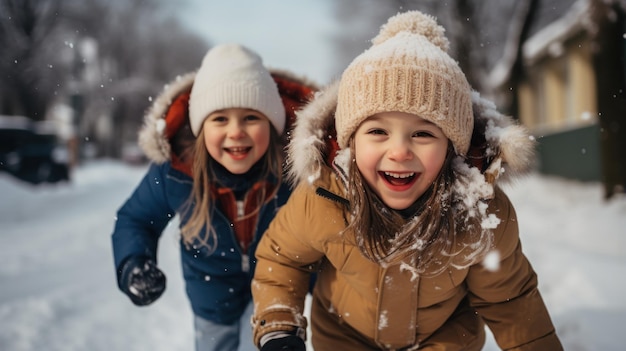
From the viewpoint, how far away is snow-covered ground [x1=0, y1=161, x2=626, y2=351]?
10.9ft

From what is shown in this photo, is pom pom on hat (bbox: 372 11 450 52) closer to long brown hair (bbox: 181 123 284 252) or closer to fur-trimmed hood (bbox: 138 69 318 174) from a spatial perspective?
fur-trimmed hood (bbox: 138 69 318 174)

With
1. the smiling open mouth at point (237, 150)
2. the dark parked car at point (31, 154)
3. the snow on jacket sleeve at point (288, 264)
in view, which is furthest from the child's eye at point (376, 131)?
the dark parked car at point (31, 154)

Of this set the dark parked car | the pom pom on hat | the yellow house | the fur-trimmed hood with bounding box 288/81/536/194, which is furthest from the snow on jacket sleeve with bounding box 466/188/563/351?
the dark parked car

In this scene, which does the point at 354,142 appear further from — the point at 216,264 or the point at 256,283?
the point at 216,264

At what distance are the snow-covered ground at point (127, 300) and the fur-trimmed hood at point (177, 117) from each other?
379mm

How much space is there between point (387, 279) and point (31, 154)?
1394cm

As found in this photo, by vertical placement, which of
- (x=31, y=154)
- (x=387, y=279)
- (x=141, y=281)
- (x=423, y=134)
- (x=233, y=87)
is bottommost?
(x=31, y=154)

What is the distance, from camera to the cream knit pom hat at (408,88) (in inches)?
67.6

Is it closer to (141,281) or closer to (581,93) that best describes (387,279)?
(141,281)

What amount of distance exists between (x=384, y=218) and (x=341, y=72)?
59cm

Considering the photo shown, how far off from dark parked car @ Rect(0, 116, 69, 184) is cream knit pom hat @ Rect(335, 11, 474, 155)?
13299 mm

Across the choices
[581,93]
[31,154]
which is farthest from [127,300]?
[581,93]

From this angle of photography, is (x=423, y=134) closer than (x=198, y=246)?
Yes

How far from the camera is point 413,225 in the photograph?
1732 mm
